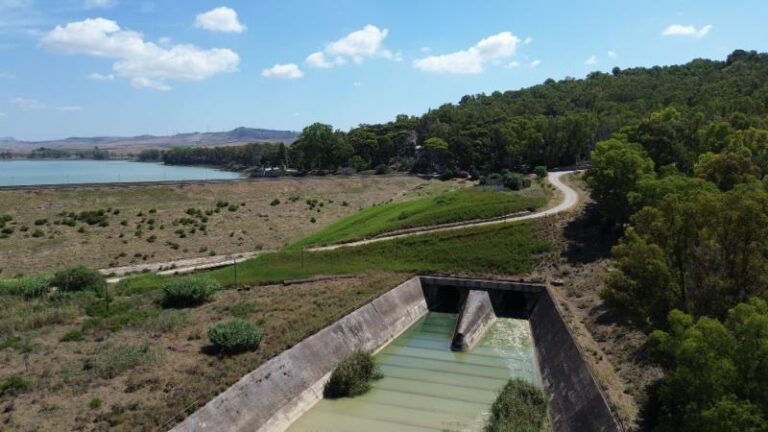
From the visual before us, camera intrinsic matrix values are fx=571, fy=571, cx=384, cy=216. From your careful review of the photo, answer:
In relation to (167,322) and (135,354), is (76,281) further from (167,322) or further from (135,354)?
(135,354)

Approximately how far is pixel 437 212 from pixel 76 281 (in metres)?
37.5

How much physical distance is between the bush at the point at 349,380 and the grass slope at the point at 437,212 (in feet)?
100.0

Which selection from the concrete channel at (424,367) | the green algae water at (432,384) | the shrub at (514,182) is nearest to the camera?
the concrete channel at (424,367)

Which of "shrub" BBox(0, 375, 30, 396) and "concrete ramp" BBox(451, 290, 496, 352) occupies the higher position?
"shrub" BBox(0, 375, 30, 396)

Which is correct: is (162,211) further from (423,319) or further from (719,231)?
(719,231)

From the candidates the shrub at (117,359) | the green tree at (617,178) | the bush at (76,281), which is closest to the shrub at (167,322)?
the shrub at (117,359)

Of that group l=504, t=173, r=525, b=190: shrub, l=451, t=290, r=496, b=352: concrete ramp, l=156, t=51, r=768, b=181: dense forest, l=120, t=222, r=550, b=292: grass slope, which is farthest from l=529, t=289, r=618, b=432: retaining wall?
l=504, t=173, r=525, b=190: shrub

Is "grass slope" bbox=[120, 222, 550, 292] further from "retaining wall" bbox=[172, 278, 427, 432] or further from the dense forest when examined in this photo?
the dense forest

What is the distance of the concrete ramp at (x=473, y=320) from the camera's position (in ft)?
125

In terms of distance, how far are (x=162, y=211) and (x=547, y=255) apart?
5101 centimetres

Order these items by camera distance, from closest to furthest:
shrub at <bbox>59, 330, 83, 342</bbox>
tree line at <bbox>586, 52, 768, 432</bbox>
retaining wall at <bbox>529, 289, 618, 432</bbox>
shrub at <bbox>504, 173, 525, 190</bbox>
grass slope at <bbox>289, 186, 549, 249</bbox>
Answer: tree line at <bbox>586, 52, 768, 432</bbox> < retaining wall at <bbox>529, 289, 618, 432</bbox> < shrub at <bbox>59, 330, 83, 342</bbox> < grass slope at <bbox>289, 186, 549, 249</bbox> < shrub at <bbox>504, 173, 525, 190</bbox>

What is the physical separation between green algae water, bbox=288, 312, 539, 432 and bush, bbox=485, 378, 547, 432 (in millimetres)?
1196

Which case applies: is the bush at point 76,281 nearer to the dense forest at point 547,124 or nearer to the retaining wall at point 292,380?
the retaining wall at point 292,380

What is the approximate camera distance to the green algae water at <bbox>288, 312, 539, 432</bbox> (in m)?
27.2
